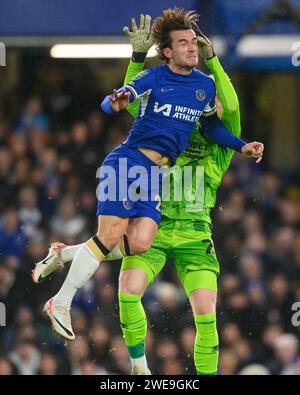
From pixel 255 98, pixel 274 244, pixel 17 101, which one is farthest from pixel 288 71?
pixel 17 101

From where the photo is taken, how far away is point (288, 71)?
11594mm

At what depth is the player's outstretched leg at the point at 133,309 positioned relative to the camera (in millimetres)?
8242

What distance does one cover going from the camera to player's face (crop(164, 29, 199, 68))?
807cm

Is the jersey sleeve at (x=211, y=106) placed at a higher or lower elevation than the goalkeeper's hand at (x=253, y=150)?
higher

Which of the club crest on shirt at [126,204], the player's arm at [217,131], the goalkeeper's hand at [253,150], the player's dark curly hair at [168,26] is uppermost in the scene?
the player's dark curly hair at [168,26]

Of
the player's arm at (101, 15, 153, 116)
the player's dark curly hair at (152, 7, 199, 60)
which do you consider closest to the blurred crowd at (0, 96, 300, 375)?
the player's arm at (101, 15, 153, 116)

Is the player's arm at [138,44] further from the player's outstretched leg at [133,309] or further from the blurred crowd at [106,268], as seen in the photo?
the blurred crowd at [106,268]

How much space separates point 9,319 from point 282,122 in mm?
3656

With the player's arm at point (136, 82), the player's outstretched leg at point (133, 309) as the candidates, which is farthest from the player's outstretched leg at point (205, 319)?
the player's arm at point (136, 82)

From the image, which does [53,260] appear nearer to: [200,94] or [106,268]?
[200,94]

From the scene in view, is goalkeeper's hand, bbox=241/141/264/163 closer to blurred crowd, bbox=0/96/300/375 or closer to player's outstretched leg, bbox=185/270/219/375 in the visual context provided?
player's outstretched leg, bbox=185/270/219/375

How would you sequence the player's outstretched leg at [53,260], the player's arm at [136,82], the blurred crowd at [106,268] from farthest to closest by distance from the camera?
1. the blurred crowd at [106,268]
2. the player's outstretched leg at [53,260]
3. the player's arm at [136,82]
